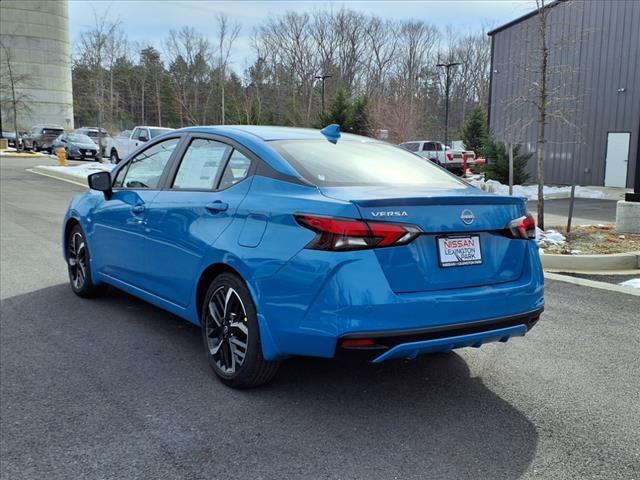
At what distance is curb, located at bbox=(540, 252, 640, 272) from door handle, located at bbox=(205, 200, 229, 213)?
5.15 metres

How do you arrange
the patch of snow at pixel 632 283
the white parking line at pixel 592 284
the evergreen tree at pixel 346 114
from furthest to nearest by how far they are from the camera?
the evergreen tree at pixel 346 114 < the patch of snow at pixel 632 283 < the white parking line at pixel 592 284

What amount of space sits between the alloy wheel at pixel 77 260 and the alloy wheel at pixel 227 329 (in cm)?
246

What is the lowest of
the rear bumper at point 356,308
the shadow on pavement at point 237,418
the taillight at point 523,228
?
the shadow on pavement at point 237,418

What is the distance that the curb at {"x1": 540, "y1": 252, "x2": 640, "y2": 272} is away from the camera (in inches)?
305

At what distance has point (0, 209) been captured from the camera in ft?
43.0

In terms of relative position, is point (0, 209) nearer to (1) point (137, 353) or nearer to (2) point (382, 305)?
(1) point (137, 353)

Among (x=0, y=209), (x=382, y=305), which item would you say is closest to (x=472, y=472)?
(x=382, y=305)

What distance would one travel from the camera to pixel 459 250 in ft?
11.1

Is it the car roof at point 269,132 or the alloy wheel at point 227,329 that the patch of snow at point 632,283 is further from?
the alloy wheel at point 227,329

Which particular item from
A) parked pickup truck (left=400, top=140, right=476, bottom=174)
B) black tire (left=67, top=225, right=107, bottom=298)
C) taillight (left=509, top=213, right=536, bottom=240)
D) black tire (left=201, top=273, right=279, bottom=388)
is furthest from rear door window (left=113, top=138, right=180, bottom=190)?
parked pickup truck (left=400, top=140, right=476, bottom=174)

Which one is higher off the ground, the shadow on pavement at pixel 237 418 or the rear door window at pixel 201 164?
the rear door window at pixel 201 164

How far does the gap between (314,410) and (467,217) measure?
55.4 inches

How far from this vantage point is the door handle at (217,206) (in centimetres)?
389

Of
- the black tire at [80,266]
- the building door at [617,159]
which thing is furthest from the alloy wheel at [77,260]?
the building door at [617,159]
